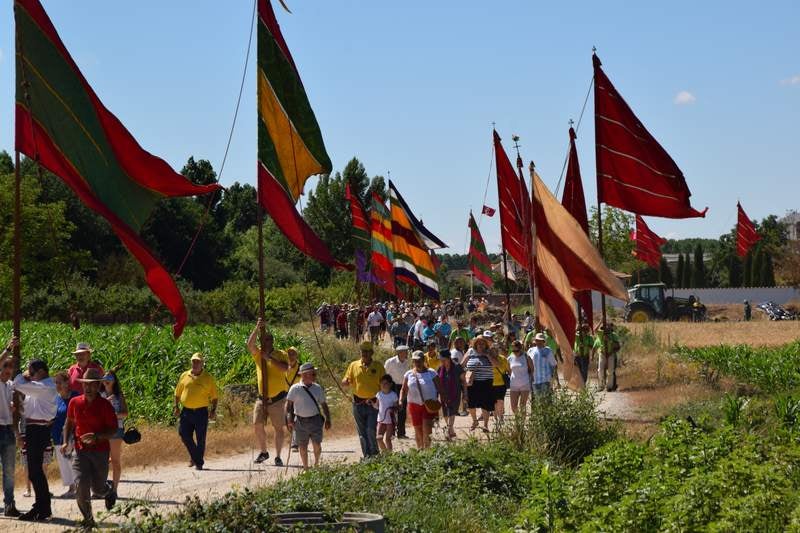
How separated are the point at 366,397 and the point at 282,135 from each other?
3744mm

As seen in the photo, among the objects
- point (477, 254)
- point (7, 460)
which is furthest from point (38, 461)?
point (477, 254)

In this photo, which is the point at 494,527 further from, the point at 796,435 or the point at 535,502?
the point at 796,435

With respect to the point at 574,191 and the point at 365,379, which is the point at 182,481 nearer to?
the point at 365,379

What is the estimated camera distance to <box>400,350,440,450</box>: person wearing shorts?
17.5 meters

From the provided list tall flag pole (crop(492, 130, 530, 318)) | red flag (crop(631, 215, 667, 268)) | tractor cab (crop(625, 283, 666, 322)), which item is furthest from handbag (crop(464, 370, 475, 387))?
tractor cab (crop(625, 283, 666, 322))

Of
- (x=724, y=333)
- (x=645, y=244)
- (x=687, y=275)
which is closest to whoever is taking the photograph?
(x=724, y=333)

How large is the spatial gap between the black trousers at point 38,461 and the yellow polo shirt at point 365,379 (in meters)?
4.52

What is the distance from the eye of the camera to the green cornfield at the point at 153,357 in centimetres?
2548

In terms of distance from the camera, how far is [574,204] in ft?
72.5

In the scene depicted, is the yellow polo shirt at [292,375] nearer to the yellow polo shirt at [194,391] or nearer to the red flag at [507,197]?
the yellow polo shirt at [194,391]

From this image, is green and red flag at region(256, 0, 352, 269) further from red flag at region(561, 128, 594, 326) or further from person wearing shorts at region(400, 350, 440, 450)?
red flag at region(561, 128, 594, 326)

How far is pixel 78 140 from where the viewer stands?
1316cm

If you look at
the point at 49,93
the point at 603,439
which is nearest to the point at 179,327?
the point at 49,93

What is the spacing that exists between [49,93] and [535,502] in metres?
6.59
